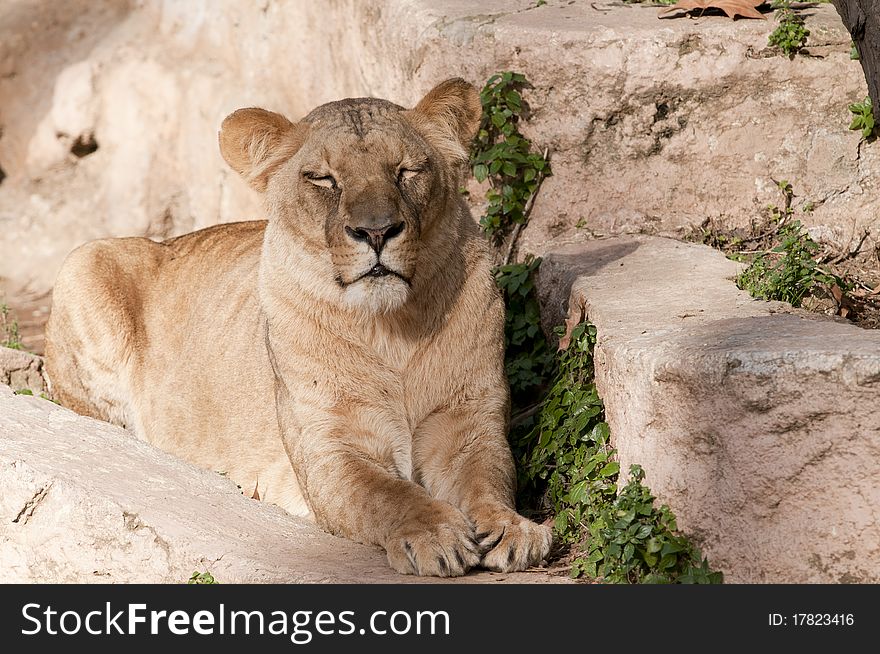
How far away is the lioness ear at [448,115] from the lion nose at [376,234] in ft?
2.56

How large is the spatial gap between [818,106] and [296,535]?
11.3 ft

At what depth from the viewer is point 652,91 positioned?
6.11 meters

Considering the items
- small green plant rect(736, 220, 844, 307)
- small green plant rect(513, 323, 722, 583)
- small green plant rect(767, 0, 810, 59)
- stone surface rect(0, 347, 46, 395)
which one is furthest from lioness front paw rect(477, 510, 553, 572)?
stone surface rect(0, 347, 46, 395)

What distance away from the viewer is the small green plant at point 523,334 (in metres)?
5.68

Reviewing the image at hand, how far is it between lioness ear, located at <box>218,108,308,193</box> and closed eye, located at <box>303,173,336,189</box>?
12.8 inches

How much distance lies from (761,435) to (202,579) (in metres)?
1.84

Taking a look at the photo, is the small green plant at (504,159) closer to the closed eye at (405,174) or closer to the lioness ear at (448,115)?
the lioness ear at (448,115)

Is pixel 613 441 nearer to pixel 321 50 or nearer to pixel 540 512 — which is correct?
pixel 540 512

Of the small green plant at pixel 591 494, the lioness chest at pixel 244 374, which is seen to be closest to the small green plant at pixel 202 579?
the lioness chest at pixel 244 374

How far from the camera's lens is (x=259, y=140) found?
4.79 meters

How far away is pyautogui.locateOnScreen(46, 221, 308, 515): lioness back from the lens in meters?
5.61

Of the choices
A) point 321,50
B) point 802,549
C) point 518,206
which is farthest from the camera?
point 321,50

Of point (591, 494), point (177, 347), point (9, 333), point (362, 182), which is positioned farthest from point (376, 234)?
point (9, 333)

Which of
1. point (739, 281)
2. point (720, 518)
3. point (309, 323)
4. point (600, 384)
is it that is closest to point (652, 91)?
point (739, 281)
